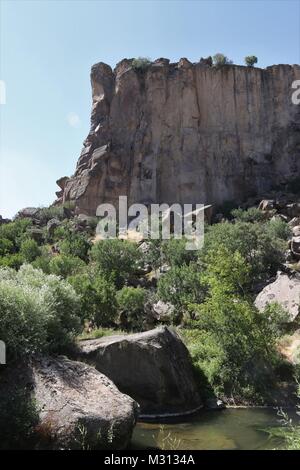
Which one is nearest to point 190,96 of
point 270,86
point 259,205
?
point 270,86

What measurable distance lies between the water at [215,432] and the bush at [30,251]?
32719mm

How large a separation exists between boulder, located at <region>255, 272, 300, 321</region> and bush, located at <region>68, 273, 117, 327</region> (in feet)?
29.9

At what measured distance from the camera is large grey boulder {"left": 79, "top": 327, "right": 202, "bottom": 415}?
17281 millimetres

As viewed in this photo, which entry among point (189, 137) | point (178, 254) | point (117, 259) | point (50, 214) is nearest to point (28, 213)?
point (50, 214)

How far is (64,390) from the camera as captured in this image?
12297 millimetres

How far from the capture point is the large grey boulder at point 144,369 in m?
17.3

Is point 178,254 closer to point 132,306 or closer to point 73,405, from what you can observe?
point 132,306

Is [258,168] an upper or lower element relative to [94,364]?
upper

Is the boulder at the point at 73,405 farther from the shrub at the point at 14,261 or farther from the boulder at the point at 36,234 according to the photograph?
the boulder at the point at 36,234

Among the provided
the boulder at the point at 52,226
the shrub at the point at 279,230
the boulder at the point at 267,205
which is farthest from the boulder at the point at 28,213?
the shrub at the point at 279,230

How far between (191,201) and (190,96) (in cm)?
1546

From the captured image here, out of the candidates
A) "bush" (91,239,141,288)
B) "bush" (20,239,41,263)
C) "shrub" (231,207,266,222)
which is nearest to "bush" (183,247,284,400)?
"bush" (91,239,141,288)

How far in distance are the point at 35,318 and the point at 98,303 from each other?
1420 centimetres

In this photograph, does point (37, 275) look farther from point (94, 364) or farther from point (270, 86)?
point (270, 86)
